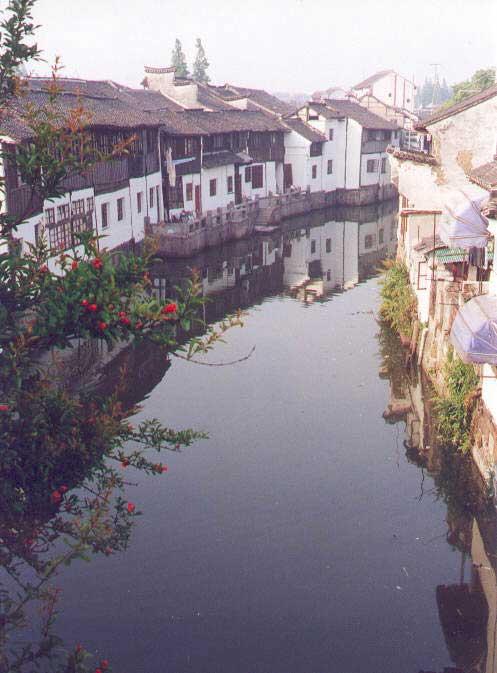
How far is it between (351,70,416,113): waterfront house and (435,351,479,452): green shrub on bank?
85.5 meters

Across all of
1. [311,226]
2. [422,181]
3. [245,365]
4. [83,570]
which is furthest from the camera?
[311,226]

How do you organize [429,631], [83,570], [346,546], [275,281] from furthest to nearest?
[275,281]
[346,546]
[83,570]
[429,631]

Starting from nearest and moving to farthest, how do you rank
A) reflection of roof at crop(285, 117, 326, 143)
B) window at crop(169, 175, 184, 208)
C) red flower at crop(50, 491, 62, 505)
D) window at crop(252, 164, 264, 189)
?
red flower at crop(50, 491, 62, 505) < window at crop(169, 175, 184, 208) < window at crop(252, 164, 264, 189) < reflection of roof at crop(285, 117, 326, 143)

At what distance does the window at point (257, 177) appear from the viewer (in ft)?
174

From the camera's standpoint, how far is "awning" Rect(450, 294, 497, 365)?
12219 millimetres

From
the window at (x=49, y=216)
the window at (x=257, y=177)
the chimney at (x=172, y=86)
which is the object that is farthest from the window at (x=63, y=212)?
the window at (x=257, y=177)

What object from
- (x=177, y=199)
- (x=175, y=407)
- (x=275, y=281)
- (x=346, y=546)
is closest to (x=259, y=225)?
(x=177, y=199)

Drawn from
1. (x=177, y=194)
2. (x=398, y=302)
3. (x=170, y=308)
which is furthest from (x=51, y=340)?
(x=177, y=194)

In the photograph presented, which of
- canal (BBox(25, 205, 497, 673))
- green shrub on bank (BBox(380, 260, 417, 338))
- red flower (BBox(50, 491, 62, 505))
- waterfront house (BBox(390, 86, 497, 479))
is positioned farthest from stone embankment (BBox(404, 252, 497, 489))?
red flower (BBox(50, 491, 62, 505))

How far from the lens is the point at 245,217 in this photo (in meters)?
45.6

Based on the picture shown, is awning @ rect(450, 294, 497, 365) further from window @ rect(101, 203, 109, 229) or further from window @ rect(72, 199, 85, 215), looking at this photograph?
A: window @ rect(101, 203, 109, 229)

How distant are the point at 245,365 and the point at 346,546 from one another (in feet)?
34.0

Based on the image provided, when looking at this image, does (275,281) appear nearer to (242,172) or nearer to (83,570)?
(242,172)

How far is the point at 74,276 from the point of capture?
223 inches
